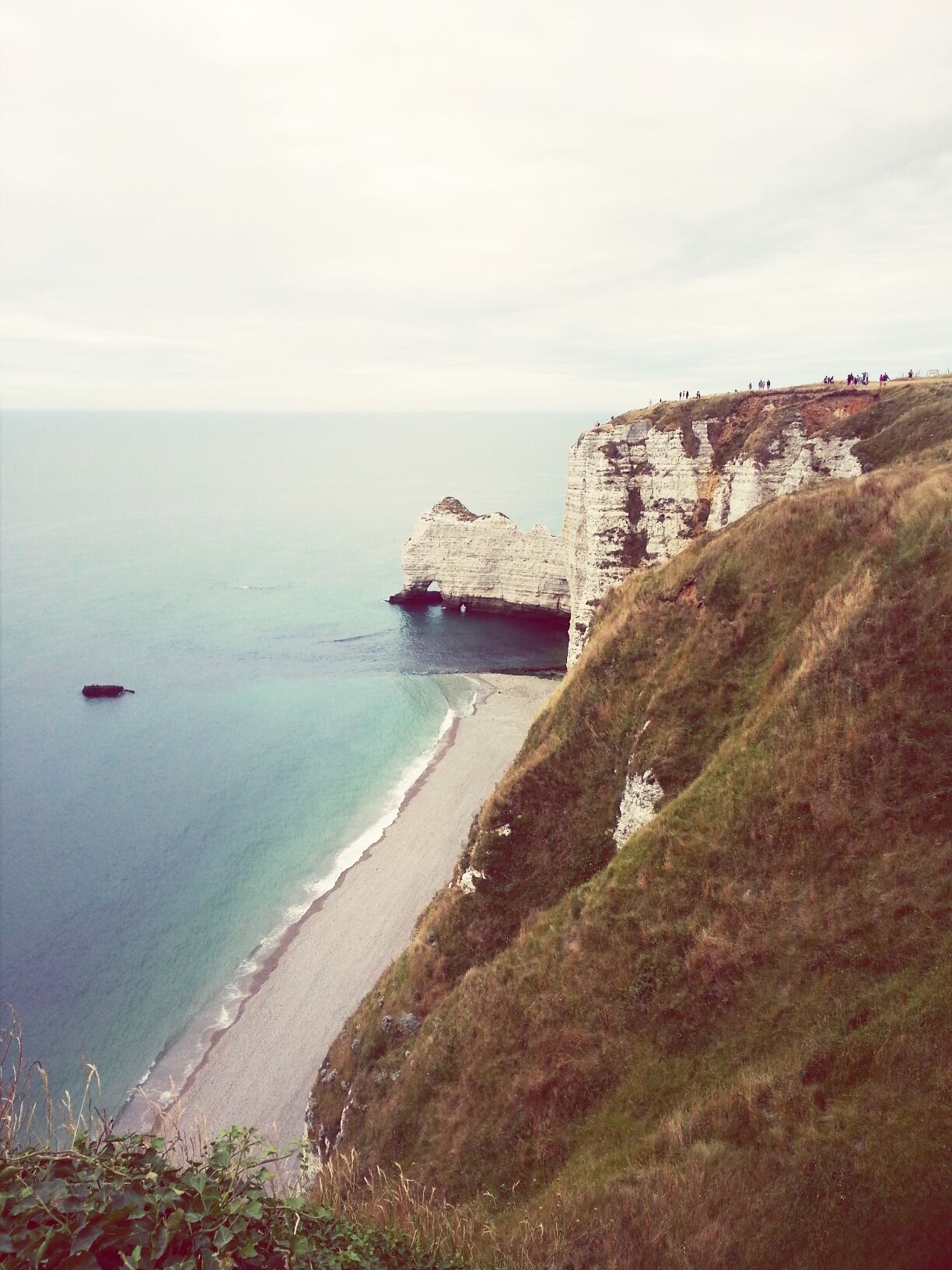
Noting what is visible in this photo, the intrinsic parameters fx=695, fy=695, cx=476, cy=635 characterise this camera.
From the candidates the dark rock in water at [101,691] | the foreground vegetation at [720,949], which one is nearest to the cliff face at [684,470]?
the foreground vegetation at [720,949]

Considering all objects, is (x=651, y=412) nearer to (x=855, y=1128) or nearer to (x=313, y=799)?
(x=313, y=799)

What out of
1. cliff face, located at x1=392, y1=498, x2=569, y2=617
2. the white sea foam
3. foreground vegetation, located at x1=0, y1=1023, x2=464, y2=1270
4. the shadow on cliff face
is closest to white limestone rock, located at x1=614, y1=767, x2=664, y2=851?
foreground vegetation, located at x1=0, y1=1023, x2=464, y2=1270

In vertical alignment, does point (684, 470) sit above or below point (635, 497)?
above

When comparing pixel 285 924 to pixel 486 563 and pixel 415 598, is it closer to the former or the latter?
pixel 486 563

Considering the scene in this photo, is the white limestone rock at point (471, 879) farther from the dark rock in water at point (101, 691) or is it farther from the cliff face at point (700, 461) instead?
the dark rock in water at point (101, 691)

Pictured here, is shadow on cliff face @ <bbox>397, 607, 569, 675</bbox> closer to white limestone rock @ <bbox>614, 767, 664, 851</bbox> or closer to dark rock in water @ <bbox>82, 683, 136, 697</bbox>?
dark rock in water @ <bbox>82, 683, 136, 697</bbox>

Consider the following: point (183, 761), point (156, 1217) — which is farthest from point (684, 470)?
point (156, 1217)
